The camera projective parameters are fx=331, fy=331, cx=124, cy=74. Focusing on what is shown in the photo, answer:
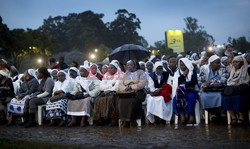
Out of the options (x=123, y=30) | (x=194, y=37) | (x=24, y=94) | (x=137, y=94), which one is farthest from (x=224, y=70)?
(x=194, y=37)

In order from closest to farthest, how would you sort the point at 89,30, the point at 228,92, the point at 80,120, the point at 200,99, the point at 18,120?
the point at 228,92 → the point at 200,99 → the point at 80,120 → the point at 18,120 → the point at 89,30

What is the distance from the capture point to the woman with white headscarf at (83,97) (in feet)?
29.6

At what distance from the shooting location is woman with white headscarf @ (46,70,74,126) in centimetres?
927

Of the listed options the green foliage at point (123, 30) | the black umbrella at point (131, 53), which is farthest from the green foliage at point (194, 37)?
the black umbrella at point (131, 53)

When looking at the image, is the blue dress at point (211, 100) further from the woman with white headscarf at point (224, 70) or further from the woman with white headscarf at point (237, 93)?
the woman with white headscarf at point (224, 70)

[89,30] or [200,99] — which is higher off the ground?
[89,30]

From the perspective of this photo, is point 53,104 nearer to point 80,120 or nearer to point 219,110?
point 80,120

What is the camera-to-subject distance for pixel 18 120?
1169cm

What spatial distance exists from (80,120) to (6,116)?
279cm

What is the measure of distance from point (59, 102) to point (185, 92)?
3585 mm

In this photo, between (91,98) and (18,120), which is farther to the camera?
(18,120)

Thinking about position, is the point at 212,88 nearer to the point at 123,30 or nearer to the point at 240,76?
the point at 240,76

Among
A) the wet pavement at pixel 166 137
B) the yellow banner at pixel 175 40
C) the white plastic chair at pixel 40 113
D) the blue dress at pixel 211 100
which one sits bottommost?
the wet pavement at pixel 166 137

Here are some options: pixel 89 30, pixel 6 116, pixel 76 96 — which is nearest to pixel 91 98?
pixel 76 96
